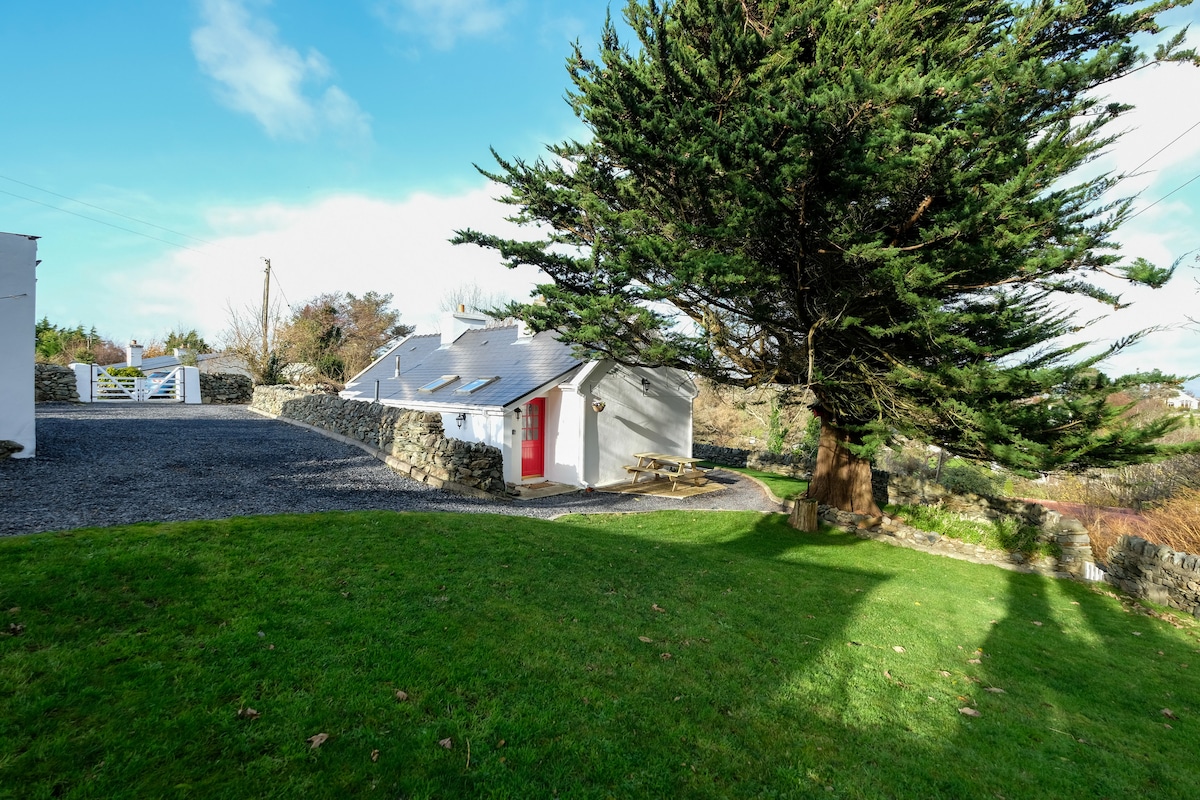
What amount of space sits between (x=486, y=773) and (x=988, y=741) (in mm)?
4028

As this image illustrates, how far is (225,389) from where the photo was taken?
2655 centimetres

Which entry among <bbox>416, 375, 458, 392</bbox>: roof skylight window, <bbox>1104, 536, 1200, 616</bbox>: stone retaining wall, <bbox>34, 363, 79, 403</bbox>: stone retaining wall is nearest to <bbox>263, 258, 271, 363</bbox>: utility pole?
<bbox>34, 363, 79, 403</bbox>: stone retaining wall

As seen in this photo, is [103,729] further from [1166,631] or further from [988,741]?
[1166,631]

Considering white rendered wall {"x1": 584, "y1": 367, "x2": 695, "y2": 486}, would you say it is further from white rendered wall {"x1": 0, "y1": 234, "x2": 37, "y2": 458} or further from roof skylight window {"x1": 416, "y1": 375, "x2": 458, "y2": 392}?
white rendered wall {"x1": 0, "y1": 234, "x2": 37, "y2": 458}

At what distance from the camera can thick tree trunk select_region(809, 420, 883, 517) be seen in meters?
12.6

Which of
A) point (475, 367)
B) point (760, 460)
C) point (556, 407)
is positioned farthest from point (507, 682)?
point (760, 460)

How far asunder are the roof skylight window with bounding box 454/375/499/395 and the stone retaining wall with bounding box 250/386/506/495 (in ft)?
7.68

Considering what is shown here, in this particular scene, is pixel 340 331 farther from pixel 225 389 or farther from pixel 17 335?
pixel 17 335

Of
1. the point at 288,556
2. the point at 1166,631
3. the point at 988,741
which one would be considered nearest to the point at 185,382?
the point at 288,556

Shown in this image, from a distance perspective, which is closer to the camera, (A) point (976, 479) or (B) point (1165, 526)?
(B) point (1165, 526)

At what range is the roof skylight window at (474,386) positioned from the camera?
16.1 meters

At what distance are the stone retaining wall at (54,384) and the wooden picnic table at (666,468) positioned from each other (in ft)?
79.7

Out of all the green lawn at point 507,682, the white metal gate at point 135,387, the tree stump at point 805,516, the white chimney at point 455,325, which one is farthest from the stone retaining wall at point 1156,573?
the white metal gate at point 135,387

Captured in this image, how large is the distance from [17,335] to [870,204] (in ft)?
49.4
